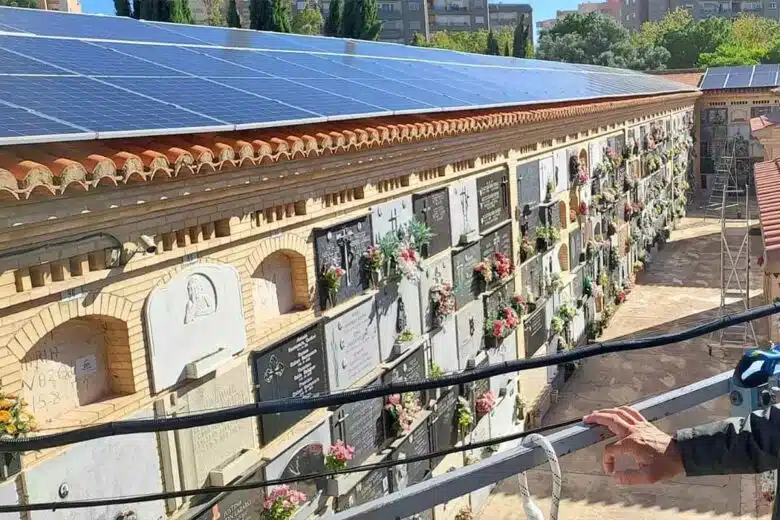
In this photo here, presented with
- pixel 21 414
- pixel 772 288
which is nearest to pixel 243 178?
pixel 21 414

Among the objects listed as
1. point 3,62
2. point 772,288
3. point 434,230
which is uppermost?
point 3,62

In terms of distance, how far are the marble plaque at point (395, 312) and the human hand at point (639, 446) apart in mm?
7551

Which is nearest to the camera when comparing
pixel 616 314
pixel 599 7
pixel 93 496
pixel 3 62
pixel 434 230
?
pixel 93 496

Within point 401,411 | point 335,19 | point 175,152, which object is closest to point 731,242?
point 335,19

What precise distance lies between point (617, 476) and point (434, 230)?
8.85 metres

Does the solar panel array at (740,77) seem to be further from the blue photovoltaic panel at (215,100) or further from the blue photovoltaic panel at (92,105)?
the blue photovoltaic panel at (92,105)

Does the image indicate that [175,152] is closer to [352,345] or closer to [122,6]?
[352,345]

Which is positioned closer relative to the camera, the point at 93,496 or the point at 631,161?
the point at 93,496

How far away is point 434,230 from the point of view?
468 inches

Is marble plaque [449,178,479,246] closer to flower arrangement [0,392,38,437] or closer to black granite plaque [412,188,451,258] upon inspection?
black granite plaque [412,188,451,258]

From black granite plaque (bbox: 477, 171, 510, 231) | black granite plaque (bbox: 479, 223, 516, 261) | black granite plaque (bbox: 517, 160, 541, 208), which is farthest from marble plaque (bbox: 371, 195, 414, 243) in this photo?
black granite plaque (bbox: 517, 160, 541, 208)

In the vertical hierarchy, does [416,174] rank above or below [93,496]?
above

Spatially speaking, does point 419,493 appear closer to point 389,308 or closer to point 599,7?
point 389,308

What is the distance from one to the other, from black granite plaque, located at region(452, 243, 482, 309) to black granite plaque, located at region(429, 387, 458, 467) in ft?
4.79
